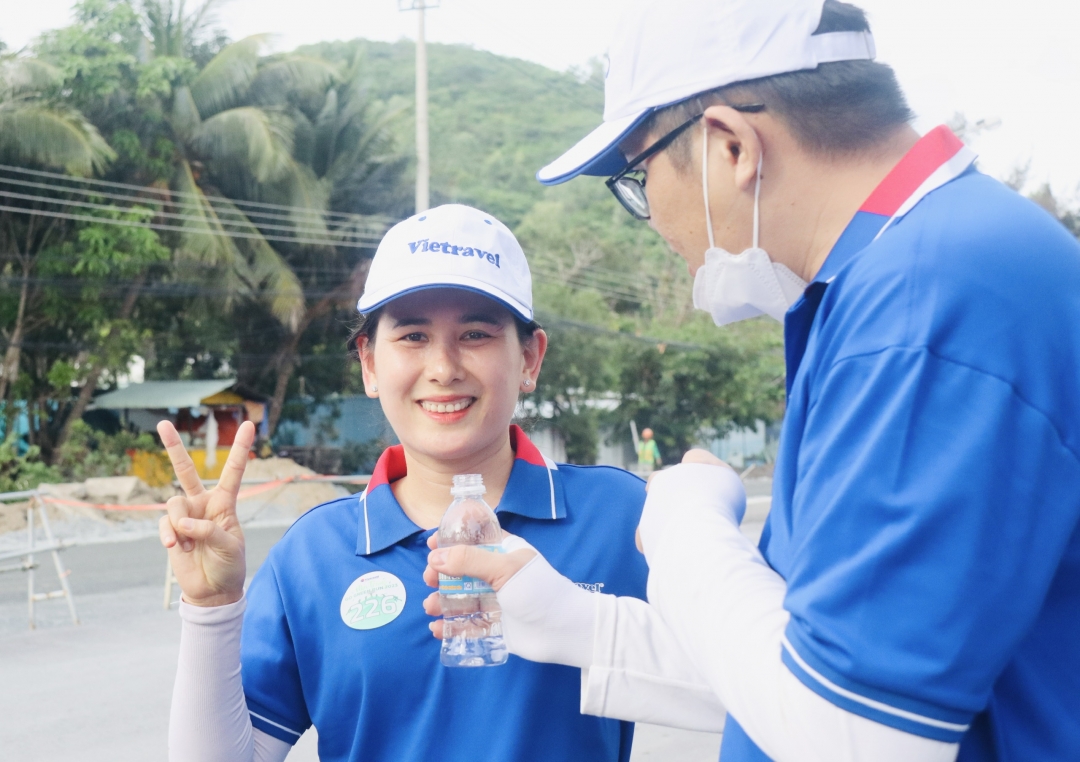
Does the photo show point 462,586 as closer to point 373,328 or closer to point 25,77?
point 373,328

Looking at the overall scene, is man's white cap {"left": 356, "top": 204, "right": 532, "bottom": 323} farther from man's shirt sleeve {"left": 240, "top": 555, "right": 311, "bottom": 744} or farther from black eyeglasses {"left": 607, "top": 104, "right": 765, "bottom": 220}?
man's shirt sleeve {"left": 240, "top": 555, "right": 311, "bottom": 744}

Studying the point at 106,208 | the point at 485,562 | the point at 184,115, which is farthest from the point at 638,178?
the point at 184,115

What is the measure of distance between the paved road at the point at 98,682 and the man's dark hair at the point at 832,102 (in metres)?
4.58

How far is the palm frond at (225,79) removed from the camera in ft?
78.7

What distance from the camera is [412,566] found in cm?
216

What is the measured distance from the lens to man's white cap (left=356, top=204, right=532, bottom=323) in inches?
84.0

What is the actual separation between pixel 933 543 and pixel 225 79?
82.6 ft

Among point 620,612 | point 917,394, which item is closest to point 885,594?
point 917,394

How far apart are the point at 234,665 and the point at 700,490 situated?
0.95 m

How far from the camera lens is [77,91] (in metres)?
21.3

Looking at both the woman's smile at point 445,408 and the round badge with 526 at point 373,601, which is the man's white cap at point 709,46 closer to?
the woman's smile at point 445,408

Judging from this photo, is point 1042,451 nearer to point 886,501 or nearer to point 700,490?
point 886,501

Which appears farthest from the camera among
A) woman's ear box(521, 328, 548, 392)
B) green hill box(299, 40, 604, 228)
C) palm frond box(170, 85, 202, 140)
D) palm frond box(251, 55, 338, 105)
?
green hill box(299, 40, 604, 228)

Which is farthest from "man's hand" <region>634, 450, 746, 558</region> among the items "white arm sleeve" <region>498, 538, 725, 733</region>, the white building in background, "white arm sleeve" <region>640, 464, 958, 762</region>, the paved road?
the white building in background
